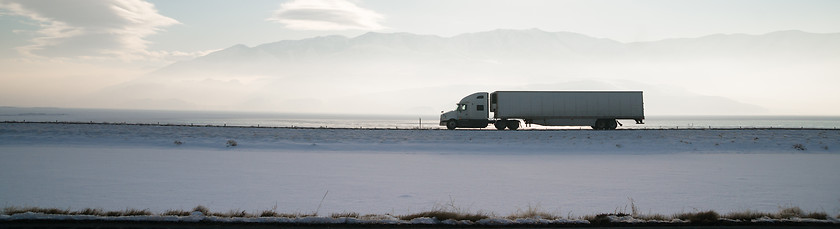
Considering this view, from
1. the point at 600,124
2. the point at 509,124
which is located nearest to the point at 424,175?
the point at 509,124

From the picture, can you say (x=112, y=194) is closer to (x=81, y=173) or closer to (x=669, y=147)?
(x=81, y=173)

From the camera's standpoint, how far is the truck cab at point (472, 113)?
40969 millimetres

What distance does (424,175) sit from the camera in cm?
1573

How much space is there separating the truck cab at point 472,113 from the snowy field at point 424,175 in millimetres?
10929

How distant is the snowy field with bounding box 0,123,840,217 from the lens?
10555mm

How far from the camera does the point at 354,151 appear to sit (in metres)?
25.2

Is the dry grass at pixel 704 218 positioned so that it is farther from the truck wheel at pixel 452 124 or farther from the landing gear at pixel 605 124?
the landing gear at pixel 605 124

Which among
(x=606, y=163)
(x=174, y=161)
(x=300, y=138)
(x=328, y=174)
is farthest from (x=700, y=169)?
(x=300, y=138)

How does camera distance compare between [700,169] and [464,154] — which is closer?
[700,169]

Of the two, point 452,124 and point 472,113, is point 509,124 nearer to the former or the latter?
point 472,113

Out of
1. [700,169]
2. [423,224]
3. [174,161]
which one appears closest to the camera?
[423,224]

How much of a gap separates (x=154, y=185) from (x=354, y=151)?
12.8m

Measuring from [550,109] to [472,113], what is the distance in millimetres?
5868

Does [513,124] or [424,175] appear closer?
[424,175]
